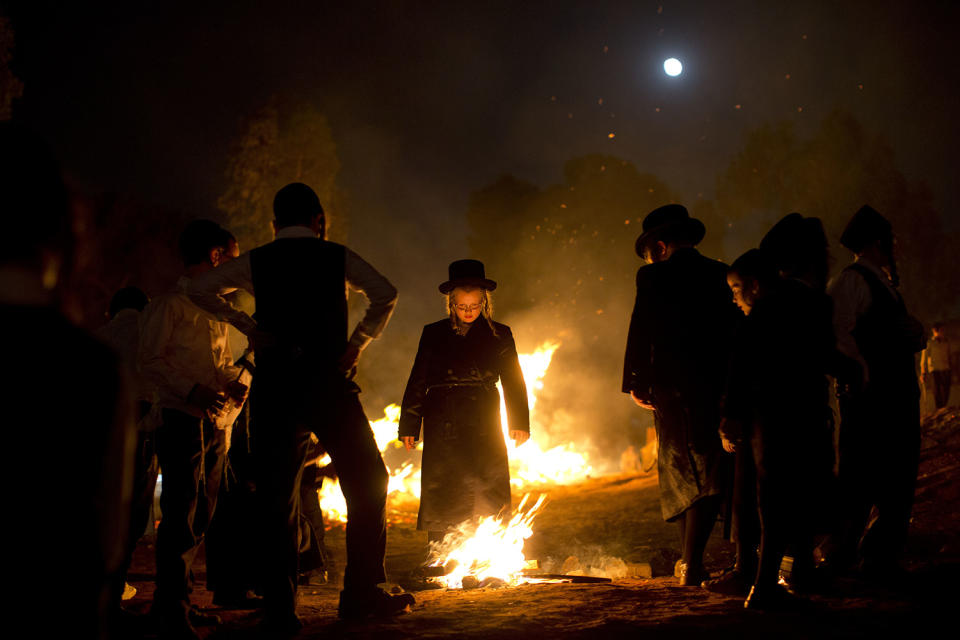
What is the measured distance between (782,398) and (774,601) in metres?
1.05

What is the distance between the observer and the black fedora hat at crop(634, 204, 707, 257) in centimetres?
507

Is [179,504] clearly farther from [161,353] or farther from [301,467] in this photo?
[161,353]

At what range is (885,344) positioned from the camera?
4.09 m

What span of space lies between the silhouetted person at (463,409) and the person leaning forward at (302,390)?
2202mm

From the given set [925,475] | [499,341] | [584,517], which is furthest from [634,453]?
[499,341]

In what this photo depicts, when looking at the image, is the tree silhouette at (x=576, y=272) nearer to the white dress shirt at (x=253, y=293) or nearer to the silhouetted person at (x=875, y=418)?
the silhouetted person at (x=875, y=418)

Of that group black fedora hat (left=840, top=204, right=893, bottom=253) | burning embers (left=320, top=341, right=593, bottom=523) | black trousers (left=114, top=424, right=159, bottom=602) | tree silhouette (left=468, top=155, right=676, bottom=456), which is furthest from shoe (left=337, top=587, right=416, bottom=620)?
tree silhouette (left=468, top=155, right=676, bottom=456)

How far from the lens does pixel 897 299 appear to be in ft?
13.8

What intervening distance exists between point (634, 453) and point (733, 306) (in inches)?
815

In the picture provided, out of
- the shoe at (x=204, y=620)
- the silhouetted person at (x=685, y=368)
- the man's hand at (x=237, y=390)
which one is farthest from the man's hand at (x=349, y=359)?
the silhouetted person at (x=685, y=368)

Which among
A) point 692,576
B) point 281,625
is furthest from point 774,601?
point 281,625

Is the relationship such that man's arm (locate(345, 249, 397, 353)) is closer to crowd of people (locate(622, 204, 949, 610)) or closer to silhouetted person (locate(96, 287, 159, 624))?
silhouetted person (locate(96, 287, 159, 624))

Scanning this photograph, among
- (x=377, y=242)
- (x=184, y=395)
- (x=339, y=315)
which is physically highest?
(x=377, y=242)

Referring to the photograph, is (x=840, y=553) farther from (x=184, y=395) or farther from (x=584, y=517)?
(x=584, y=517)
